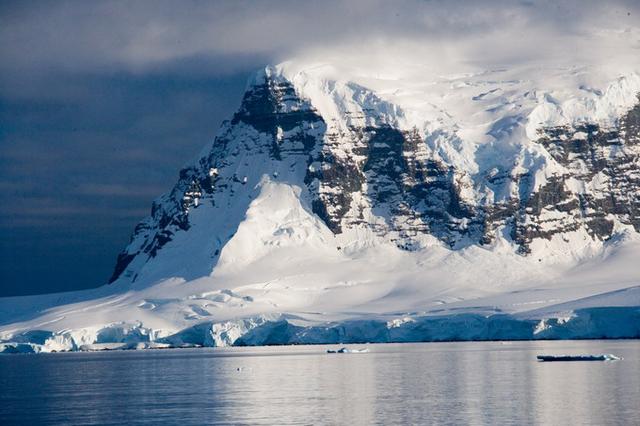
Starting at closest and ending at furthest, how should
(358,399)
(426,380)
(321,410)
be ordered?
(321,410) < (358,399) < (426,380)

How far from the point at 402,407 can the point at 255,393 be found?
1841 centimetres

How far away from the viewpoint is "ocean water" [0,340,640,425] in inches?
3371

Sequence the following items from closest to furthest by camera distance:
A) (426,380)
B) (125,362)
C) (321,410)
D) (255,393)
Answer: (321,410), (255,393), (426,380), (125,362)

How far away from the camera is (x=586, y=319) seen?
19575 cm

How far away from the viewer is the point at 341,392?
103562 mm

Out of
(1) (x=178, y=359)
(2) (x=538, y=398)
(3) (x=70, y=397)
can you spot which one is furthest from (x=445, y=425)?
(1) (x=178, y=359)

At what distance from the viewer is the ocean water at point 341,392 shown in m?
85.6

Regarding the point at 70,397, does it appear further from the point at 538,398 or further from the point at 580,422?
the point at 580,422

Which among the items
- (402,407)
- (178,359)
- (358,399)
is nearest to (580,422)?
(402,407)

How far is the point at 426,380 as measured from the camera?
11350cm

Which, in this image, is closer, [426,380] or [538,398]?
[538,398]

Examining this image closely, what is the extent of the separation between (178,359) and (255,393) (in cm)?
7225

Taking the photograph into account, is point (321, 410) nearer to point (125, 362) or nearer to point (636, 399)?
point (636, 399)

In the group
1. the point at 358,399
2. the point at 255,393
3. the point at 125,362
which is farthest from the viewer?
the point at 125,362
